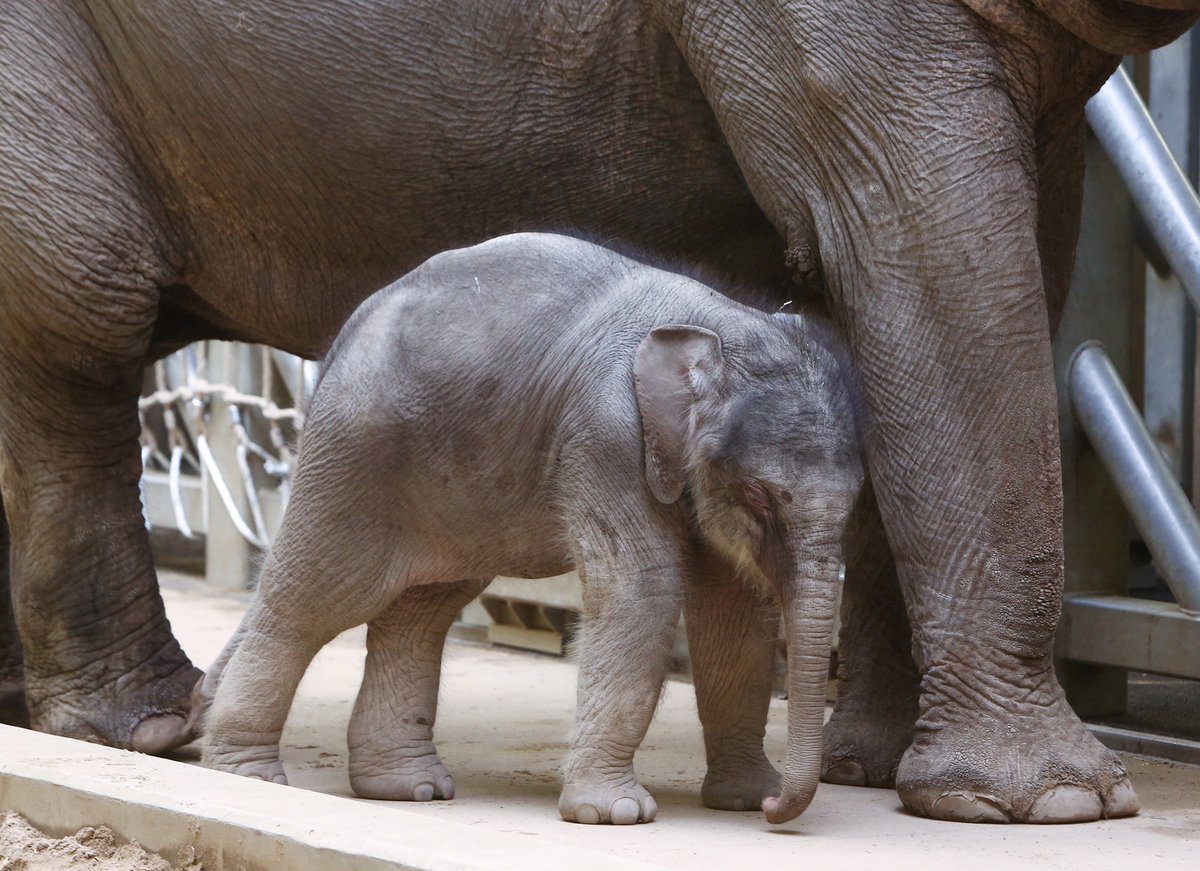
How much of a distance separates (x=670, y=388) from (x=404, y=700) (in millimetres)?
938

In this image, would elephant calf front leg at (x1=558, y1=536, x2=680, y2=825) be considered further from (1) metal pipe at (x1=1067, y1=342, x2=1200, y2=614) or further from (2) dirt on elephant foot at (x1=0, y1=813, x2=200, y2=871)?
(1) metal pipe at (x1=1067, y1=342, x2=1200, y2=614)

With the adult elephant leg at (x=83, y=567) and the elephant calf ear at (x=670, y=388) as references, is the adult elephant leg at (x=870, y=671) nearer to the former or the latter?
the elephant calf ear at (x=670, y=388)

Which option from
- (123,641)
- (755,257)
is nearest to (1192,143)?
(755,257)

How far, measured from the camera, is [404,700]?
4.01m

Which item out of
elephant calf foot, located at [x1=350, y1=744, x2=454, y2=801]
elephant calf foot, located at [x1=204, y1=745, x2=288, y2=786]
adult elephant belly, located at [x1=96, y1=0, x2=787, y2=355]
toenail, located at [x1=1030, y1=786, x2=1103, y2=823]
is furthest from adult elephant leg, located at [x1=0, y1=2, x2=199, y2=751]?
toenail, located at [x1=1030, y1=786, x2=1103, y2=823]

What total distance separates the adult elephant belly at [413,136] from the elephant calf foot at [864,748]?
42.1 inches

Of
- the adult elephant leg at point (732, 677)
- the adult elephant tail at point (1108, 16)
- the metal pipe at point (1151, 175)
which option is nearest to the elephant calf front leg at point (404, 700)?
the adult elephant leg at point (732, 677)

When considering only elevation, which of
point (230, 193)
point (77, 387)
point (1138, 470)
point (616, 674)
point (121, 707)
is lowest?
point (121, 707)

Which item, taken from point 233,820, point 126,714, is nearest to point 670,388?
point 233,820

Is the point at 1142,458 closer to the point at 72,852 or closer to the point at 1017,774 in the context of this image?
the point at 1017,774

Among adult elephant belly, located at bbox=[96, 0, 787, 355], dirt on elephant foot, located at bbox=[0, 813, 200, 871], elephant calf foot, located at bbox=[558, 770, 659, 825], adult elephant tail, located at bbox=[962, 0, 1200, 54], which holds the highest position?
adult elephant tail, located at bbox=[962, 0, 1200, 54]

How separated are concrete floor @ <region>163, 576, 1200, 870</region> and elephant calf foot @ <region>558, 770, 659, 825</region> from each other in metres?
0.03

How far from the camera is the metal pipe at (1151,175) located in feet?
16.2

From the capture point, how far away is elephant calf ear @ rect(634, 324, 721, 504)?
11.6 feet
